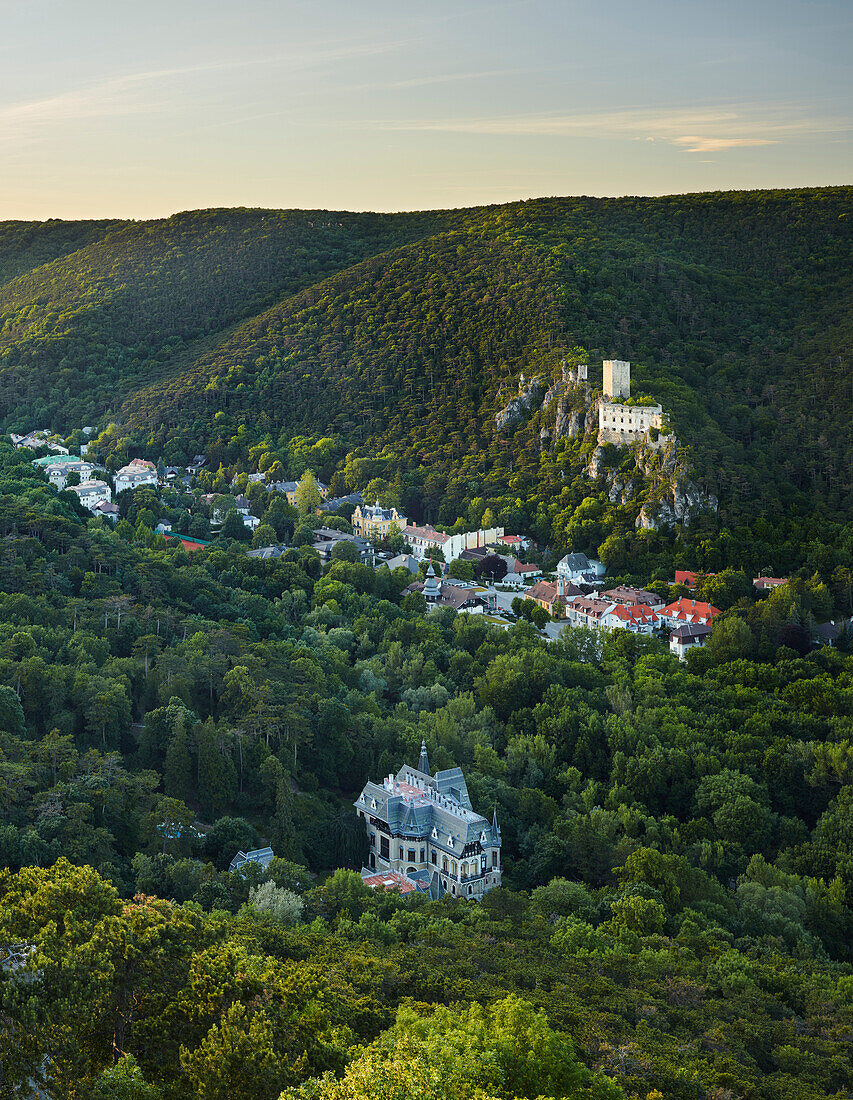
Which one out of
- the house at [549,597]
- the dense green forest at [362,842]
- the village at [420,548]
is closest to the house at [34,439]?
the village at [420,548]

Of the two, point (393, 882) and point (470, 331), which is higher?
point (470, 331)

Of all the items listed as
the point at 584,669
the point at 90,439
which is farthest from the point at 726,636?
the point at 90,439

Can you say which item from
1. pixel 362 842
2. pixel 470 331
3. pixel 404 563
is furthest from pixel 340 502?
pixel 362 842

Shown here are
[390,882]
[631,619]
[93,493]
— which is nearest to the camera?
[390,882]

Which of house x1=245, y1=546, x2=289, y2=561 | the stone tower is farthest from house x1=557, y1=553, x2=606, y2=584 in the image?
house x1=245, y1=546, x2=289, y2=561

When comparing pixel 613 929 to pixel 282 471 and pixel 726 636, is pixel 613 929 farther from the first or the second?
pixel 282 471

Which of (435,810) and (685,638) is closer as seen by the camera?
(435,810)

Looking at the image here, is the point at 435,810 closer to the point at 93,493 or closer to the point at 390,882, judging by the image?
the point at 390,882

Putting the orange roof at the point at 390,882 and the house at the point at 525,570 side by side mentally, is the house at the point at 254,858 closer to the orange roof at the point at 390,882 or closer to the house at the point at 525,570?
the orange roof at the point at 390,882
